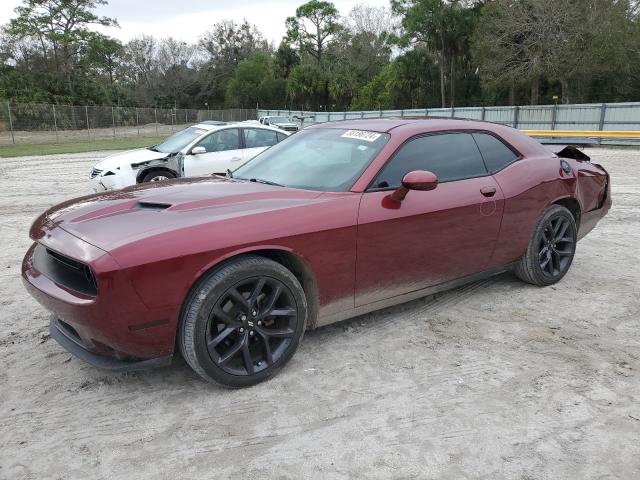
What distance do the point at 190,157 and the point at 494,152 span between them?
5.99 m

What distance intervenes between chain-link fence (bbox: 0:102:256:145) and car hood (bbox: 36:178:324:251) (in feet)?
106

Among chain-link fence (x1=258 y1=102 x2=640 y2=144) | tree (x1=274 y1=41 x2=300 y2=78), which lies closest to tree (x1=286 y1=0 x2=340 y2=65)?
tree (x1=274 y1=41 x2=300 y2=78)

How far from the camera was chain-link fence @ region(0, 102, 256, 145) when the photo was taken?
31.5 metres

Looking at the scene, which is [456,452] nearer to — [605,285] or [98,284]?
[98,284]

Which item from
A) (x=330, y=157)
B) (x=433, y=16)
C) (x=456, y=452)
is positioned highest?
(x=433, y=16)

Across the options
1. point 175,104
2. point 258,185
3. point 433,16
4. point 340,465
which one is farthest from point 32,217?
point 175,104

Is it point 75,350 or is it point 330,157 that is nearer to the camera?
point 75,350

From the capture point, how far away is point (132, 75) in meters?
75.6

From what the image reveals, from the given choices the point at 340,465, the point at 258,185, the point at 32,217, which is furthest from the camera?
the point at 32,217

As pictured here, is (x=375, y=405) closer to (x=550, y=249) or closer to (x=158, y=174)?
(x=550, y=249)

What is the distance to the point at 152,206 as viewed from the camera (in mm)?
3066

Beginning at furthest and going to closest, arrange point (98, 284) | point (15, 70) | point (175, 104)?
point (175, 104), point (15, 70), point (98, 284)

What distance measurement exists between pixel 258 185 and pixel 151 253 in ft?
3.82

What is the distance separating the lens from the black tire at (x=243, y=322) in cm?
276
